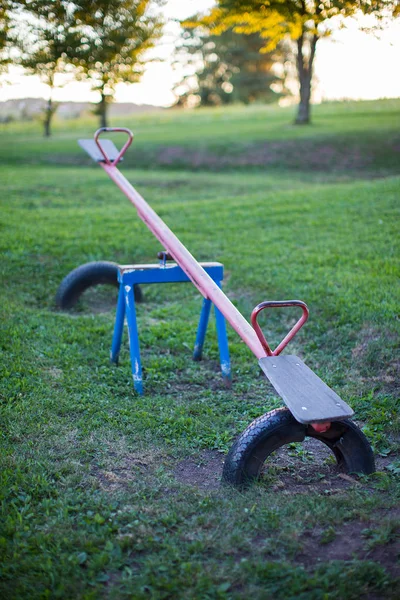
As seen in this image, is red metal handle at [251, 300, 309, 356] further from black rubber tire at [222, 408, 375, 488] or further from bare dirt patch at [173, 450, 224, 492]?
bare dirt patch at [173, 450, 224, 492]

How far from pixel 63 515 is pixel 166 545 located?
560 mm

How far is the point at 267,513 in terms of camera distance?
2.71 meters

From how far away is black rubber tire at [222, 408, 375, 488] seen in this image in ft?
9.41

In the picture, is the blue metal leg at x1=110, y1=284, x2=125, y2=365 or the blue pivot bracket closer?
the blue pivot bracket

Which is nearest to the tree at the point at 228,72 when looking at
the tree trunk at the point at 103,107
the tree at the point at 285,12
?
the tree trunk at the point at 103,107

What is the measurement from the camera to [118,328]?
15.5 ft

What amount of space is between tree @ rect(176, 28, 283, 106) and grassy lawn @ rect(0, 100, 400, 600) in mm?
39276

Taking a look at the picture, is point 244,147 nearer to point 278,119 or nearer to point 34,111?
point 278,119

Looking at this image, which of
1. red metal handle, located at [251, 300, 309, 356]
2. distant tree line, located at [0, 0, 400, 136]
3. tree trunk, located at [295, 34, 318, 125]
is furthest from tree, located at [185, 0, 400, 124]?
tree trunk, located at [295, 34, 318, 125]

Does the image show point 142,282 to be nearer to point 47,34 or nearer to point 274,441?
point 274,441

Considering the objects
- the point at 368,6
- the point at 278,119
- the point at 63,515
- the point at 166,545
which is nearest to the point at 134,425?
the point at 63,515

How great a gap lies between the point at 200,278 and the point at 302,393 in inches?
51.2

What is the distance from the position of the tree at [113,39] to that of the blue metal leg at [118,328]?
4331mm

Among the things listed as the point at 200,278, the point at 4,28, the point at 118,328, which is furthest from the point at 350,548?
the point at 4,28
